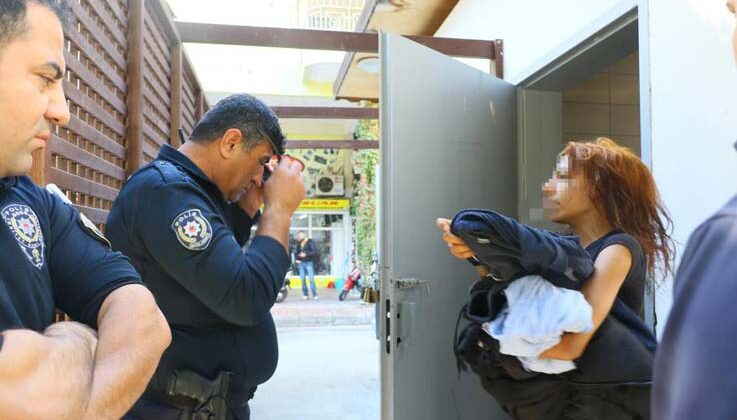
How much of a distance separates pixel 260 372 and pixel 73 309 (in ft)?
2.26

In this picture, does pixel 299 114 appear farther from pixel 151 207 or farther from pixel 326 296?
pixel 326 296

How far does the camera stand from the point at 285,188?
1723mm

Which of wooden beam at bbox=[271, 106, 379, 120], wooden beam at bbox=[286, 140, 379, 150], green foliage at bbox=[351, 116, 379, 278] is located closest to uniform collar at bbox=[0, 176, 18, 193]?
wooden beam at bbox=[271, 106, 379, 120]

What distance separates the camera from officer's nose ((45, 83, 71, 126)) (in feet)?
3.10

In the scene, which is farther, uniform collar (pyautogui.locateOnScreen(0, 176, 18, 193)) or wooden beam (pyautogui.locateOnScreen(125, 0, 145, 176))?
wooden beam (pyautogui.locateOnScreen(125, 0, 145, 176))

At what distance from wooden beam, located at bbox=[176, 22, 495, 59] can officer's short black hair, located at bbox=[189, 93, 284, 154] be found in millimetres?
1846

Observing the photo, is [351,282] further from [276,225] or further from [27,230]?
[27,230]

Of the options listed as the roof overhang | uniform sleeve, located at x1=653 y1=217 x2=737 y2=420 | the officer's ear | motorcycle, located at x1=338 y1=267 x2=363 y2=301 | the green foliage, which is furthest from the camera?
motorcycle, located at x1=338 y1=267 x2=363 y2=301

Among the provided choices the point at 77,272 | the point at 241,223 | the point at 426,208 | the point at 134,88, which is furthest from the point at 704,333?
the point at 134,88

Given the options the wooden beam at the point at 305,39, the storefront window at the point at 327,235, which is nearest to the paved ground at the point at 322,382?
the wooden beam at the point at 305,39

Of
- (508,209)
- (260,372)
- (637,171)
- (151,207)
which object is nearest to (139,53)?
(151,207)

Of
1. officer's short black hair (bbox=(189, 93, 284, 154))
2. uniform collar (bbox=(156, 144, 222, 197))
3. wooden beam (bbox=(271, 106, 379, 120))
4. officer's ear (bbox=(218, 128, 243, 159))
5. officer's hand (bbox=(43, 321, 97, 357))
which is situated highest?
wooden beam (bbox=(271, 106, 379, 120))

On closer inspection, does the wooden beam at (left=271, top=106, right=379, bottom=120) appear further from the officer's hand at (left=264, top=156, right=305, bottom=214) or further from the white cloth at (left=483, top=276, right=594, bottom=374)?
A: the white cloth at (left=483, top=276, right=594, bottom=374)

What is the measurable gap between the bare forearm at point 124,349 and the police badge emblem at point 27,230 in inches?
6.0
